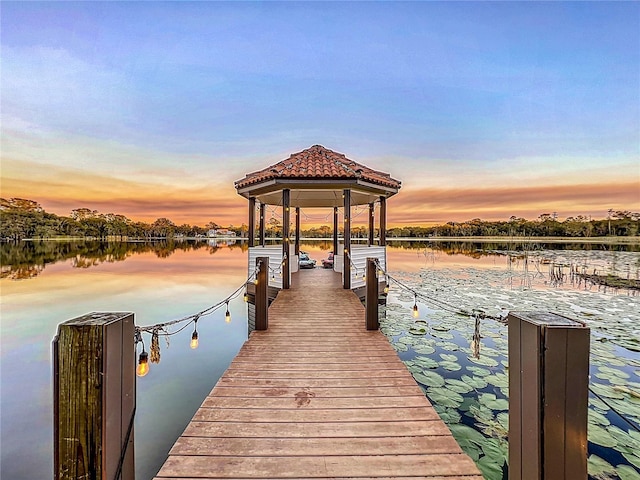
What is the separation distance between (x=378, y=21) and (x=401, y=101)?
4.11 m

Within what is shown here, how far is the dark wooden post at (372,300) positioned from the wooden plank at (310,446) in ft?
7.61

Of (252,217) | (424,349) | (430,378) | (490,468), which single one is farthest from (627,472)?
(252,217)

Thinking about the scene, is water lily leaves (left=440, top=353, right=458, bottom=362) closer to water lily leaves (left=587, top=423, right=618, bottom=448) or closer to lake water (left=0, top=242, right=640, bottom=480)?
lake water (left=0, top=242, right=640, bottom=480)

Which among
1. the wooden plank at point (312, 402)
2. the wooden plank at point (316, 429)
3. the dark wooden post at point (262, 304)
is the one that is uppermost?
the dark wooden post at point (262, 304)

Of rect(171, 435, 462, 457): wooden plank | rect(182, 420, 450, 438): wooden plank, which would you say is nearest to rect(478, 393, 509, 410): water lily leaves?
rect(182, 420, 450, 438): wooden plank

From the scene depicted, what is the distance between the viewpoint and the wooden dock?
1.66 m

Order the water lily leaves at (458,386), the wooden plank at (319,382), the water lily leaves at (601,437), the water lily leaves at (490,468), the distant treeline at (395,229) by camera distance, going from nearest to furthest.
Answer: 1. the water lily leaves at (490,468)
2. the wooden plank at (319,382)
3. the water lily leaves at (601,437)
4. the water lily leaves at (458,386)
5. the distant treeline at (395,229)

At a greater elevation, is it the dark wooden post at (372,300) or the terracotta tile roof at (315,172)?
the terracotta tile roof at (315,172)

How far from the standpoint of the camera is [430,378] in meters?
4.22

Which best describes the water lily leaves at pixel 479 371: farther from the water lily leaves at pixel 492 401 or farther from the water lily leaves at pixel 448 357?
the water lily leaves at pixel 492 401

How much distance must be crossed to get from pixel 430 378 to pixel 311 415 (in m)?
2.85

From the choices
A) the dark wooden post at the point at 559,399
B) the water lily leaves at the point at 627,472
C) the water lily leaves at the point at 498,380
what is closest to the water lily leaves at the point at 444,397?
the water lily leaves at the point at 498,380

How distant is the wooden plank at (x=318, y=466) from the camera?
1616 millimetres

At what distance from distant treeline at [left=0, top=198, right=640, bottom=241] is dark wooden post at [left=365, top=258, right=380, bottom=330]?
2990cm
